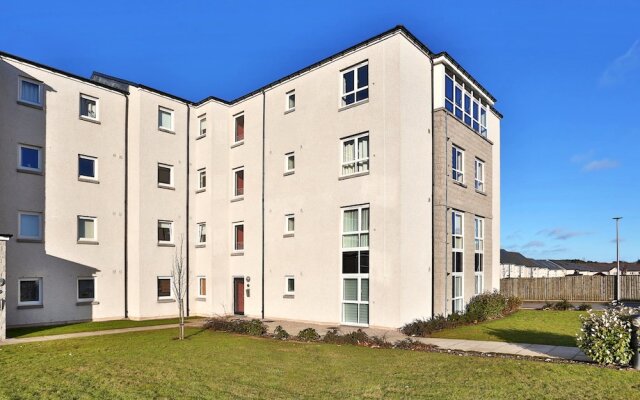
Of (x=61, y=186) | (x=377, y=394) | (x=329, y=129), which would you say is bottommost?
(x=377, y=394)

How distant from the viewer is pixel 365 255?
1786 centimetres

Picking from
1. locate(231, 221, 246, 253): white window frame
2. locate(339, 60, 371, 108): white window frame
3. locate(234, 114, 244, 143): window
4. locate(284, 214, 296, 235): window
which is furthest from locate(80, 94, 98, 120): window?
locate(339, 60, 371, 108): white window frame

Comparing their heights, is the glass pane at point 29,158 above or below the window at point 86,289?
above

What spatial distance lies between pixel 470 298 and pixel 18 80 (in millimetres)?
22574

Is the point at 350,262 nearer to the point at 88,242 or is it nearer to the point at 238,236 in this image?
the point at 238,236

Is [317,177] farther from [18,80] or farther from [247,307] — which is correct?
[18,80]

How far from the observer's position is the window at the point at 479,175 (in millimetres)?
23453

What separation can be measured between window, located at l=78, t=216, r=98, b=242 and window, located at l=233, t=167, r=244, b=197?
270 inches

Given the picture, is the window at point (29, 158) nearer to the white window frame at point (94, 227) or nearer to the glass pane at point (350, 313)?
the white window frame at point (94, 227)

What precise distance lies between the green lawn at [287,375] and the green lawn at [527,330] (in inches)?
163

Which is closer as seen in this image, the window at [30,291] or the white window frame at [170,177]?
the window at [30,291]

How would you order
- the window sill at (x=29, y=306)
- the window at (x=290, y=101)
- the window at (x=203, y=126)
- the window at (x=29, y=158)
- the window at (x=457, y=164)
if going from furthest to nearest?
the window at (x=203, y=126), the window at (x=290, y=101), the window at (x=457, y=164), the window at (x=29, y=158), the window sill at (x=29, y=306)

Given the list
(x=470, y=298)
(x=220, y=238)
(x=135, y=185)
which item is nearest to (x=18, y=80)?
(x=135, y=185)

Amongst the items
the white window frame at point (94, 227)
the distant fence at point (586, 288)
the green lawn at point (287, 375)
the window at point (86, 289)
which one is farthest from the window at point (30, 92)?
the distant fence at point (586, 288)
